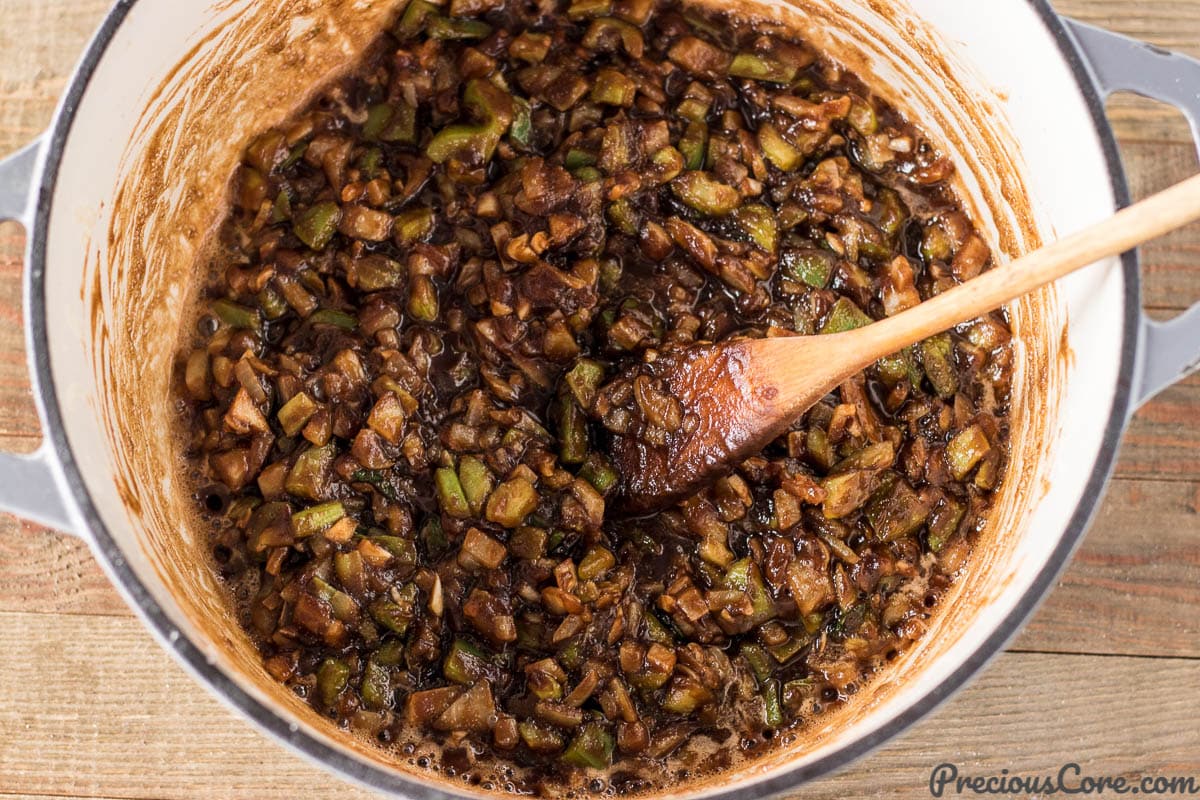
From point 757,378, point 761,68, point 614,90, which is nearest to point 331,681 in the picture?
point 757,378

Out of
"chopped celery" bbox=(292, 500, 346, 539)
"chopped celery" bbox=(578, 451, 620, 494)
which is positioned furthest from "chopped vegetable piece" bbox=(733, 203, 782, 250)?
"chopped celery" bbox=(292, 500, 346, 539)

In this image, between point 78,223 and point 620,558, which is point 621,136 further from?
point 78,223

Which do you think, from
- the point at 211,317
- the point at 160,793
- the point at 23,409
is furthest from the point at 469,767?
the point at 23,409

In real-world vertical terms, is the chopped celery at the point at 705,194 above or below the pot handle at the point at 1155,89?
below

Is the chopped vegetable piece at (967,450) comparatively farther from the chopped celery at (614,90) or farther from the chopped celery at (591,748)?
the chopped celery at (614,90)

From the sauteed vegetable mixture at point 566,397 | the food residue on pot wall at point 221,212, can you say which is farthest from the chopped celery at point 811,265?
the food residue on pot wall at point 221,212

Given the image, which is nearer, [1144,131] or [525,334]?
[525,334]
